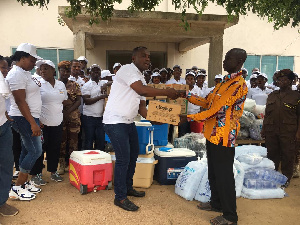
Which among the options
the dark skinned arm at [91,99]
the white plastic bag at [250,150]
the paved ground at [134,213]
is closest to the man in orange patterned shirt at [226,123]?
the paved ground at [134,213]

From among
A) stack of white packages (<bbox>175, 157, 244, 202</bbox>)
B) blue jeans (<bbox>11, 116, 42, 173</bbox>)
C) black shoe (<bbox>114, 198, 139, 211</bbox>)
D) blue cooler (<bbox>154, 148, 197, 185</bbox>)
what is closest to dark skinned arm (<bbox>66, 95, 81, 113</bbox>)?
blue jeans (<bbox>11, 116, 42, 173</bbox>)

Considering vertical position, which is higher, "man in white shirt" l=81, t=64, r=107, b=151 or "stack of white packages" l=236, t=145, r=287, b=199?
"man in white shirt" l=81, t=64, r=107, b=151

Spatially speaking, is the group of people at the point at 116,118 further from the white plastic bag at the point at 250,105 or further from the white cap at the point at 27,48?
the white plastic bag at the point at 250,105

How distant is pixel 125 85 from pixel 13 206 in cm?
211

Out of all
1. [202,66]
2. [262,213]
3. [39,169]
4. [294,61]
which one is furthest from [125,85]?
[294,61]

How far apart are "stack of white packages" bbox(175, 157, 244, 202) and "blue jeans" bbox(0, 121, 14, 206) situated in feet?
7.47

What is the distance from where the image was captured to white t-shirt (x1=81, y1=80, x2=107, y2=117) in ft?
16.6

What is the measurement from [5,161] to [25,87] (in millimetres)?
952

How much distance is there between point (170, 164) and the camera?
4.49 meters

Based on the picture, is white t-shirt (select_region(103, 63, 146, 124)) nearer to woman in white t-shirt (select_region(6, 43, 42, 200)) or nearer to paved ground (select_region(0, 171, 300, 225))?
woman in white t-shirt (select_region(6, 43, 42, 200))

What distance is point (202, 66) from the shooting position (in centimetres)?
1216

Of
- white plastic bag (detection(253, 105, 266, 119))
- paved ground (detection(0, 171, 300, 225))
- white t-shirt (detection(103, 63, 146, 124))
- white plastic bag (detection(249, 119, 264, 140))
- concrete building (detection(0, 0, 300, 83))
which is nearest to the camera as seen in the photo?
paved ground (detection(0, 171, 300, 225))

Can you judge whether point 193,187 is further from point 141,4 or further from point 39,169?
point 141,4

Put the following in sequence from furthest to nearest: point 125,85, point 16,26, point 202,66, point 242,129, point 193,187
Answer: point 202,66, point 16,26, point 242,129, point 193,187, point 125,85
